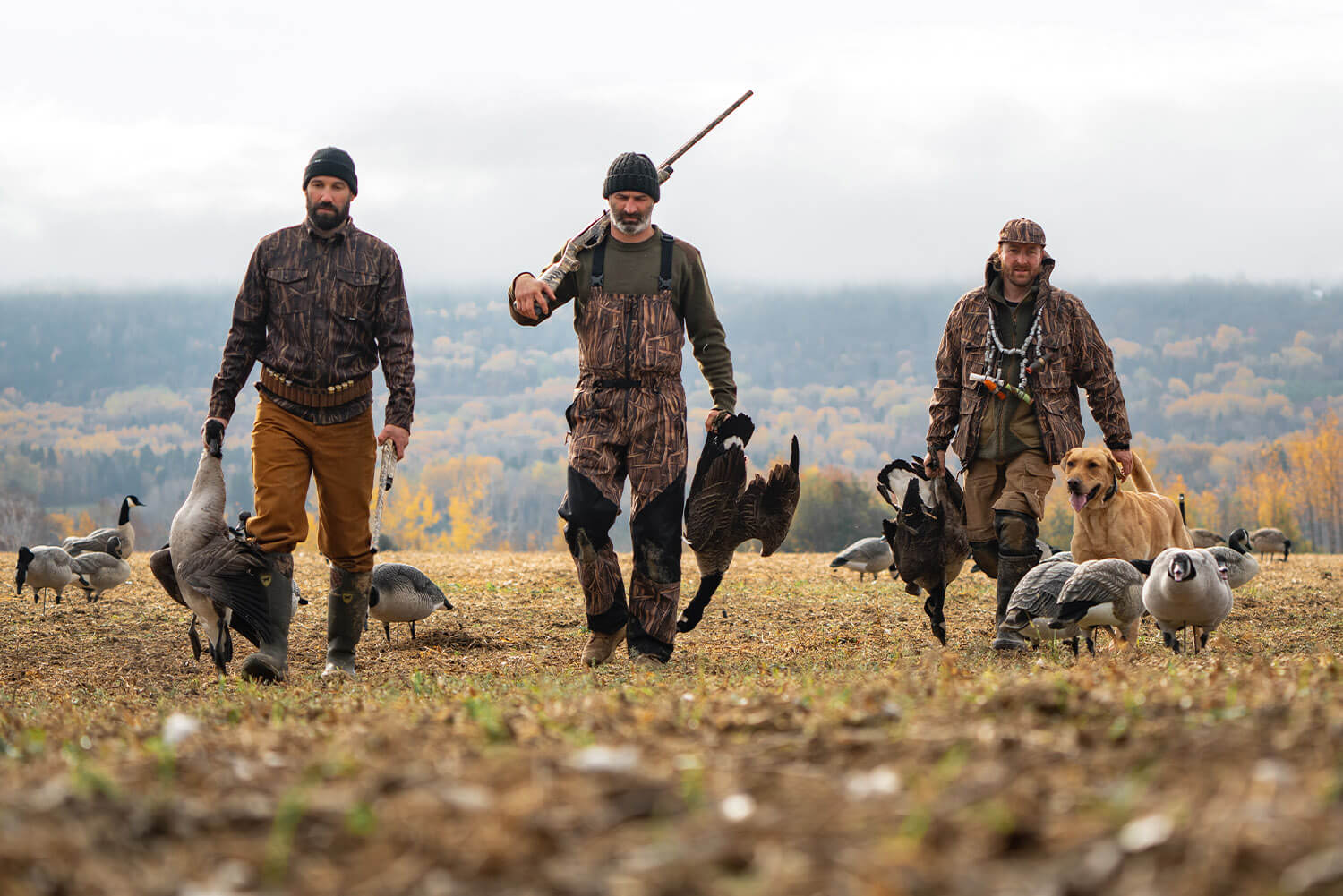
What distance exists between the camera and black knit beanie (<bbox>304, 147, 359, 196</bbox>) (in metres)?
7.92

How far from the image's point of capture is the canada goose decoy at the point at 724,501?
853 centimetres

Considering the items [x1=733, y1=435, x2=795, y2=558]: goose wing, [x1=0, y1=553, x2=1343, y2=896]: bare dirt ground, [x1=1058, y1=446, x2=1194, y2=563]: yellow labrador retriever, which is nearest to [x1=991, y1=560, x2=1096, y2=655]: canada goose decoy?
[x1=1058, y1=446, x2=1194, y2=563]: yellow labrador retriever

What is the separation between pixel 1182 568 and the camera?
8.31 metres

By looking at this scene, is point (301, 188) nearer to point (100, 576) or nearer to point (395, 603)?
point (395, 603)

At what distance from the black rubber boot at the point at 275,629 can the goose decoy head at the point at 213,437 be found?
73 cm

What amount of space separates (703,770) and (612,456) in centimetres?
495

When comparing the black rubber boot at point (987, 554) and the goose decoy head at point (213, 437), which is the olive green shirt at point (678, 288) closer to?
the goose decoy head at point (213, 437)

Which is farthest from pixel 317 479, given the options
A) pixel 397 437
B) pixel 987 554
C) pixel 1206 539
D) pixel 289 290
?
pixel 1206 539

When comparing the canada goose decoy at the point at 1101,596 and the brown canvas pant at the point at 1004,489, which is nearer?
the canada goose decoy at the point at 1101,596

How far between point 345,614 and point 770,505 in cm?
294

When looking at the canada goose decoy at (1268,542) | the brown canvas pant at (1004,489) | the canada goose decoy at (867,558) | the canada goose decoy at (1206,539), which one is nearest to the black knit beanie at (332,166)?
the brown canvas pant at (1004,489)

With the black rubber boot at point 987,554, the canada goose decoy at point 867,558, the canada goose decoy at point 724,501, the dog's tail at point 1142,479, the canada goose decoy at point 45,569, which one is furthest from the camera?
the canada goose decoy at point 867,558

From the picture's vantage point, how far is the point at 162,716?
5430mm

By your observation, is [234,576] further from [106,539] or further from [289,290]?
[106,539]
